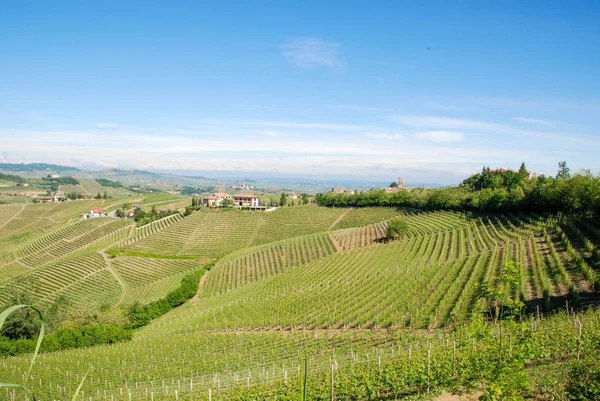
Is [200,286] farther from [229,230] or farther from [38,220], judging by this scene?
[38,220]

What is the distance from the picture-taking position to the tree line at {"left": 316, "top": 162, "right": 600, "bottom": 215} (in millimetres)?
40750

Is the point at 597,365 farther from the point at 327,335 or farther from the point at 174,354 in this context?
the point at 174,354

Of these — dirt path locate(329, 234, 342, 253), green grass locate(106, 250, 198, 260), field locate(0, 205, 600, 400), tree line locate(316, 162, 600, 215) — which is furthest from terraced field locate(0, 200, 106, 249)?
tree line locate(316, 162, 600, 215)

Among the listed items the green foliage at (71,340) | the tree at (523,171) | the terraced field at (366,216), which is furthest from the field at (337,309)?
the tree at (523,171)

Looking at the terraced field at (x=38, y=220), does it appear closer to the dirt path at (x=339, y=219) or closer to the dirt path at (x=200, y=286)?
the dirt path at (x=200, y=286)

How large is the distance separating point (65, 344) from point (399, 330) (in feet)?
85.0

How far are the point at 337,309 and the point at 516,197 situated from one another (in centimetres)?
3339

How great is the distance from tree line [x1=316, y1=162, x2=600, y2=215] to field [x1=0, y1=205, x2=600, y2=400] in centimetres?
261

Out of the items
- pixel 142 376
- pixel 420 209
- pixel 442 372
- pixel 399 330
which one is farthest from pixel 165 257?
pixel 442 372

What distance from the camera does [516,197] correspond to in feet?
163

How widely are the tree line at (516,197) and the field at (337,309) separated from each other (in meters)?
2.61

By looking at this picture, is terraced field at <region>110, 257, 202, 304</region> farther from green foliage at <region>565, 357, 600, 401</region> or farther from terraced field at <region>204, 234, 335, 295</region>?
green foliage at <region>565, 357, 600, 401</region>

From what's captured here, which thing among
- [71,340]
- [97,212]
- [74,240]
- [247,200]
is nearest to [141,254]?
[74,240]

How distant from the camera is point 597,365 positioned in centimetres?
936
